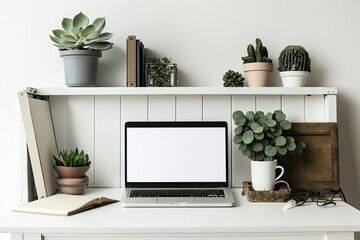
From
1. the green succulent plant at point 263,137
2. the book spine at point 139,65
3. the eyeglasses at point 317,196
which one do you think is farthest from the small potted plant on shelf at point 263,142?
the book spine at point 139,65

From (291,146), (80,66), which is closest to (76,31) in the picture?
(80,66)

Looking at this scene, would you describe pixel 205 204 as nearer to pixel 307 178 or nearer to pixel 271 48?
pixel 307 178

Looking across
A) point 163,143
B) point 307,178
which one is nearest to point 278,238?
point 307,178

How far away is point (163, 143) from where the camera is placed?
5.45 feet

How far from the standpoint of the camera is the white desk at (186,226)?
4.06ft

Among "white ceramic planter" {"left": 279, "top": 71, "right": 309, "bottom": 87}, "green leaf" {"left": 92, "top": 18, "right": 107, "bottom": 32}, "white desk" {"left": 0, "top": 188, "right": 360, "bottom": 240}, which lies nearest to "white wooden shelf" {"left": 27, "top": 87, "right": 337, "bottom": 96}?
"white ceramic planter" {"left": 279, "top": 71, "right": 309, "bottom": 87}

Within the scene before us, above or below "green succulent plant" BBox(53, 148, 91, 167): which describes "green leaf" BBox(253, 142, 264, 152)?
above

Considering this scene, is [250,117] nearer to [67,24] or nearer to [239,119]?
[239,119]

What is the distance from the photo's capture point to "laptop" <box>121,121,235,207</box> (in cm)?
165

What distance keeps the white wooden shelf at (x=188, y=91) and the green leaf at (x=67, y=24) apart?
0.77 ft

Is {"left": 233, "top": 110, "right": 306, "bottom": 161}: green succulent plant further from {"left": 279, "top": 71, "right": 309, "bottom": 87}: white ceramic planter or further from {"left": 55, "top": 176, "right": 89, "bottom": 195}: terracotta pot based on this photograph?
{"left": 55, "top": 176, "right": 89, "bottom": 195}: terracotta pot

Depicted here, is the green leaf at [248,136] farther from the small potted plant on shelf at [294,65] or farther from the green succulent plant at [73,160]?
the green succulent plant at [73,160]

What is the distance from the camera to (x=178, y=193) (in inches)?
61.7

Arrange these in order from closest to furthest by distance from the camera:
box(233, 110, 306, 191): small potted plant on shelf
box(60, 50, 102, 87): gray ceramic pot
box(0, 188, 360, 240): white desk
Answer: box(0, 188, 360, 240): white desk
box(233, 110, 306, 191): small potted plant on shelf
box(60, 50, 102, 87): gray ceramic pot
